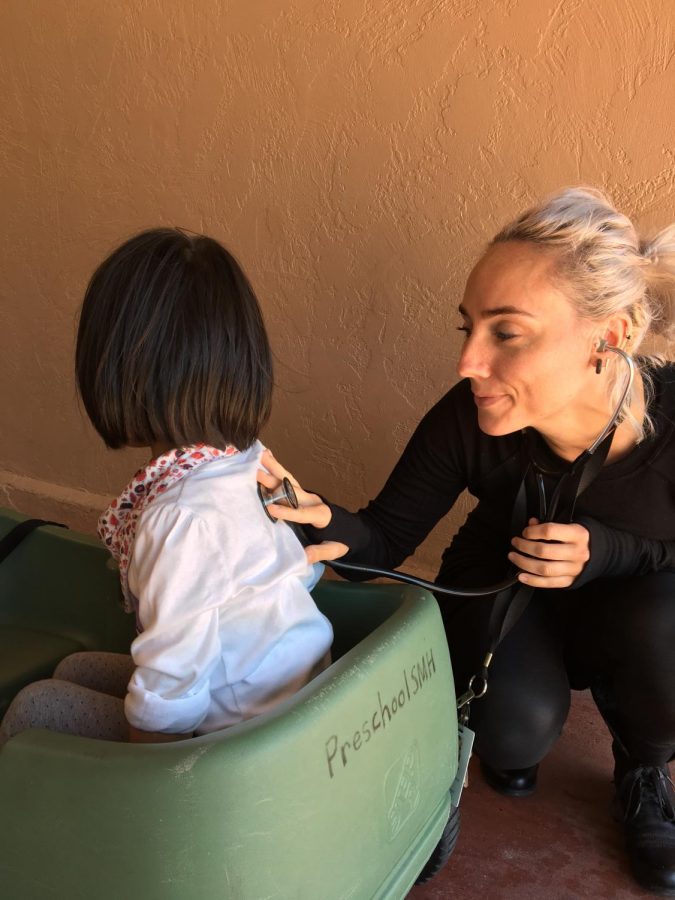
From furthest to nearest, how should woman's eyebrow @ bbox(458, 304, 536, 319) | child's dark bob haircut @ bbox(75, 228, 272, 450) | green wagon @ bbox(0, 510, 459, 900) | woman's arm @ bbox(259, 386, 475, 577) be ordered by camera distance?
woman's arm @ bbox(259, 386, 475, 577) < woman's eyebrow @ bbox(458, 304, 536, 319) < child's dark bob haircut @ bbox(75, 228, 272, 450) < green wagon @ bbox(0, 510, 459, 900)

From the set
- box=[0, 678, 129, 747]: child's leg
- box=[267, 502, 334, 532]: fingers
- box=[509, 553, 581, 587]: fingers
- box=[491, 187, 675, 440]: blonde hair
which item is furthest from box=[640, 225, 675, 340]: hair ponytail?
box=[0, 678, 129, 747]: child's leg

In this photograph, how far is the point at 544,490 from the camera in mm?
1175

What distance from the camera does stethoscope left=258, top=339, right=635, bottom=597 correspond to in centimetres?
109

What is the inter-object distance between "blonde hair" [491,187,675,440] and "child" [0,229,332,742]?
0.38m

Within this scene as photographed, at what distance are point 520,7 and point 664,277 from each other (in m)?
0.47

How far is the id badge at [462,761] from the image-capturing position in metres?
1.05

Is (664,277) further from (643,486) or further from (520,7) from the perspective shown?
(520,7)

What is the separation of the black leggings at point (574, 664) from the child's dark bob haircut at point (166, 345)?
1.76 ft

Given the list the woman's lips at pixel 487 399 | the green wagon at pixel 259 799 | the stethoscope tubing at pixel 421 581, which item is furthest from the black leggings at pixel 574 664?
the woman's lips at pixel 487 399

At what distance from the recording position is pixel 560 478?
3.80 ft

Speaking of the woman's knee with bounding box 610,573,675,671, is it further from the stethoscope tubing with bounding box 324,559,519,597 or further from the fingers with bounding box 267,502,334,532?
the fingers with bounding box 267,502,334,532

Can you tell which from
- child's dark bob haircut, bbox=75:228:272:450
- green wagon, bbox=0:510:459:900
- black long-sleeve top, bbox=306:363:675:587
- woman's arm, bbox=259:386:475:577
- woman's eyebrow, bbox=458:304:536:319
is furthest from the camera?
woman's arm, bbox=259:386:475:577

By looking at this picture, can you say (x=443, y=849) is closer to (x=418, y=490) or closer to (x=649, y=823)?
(x=649, y=823)

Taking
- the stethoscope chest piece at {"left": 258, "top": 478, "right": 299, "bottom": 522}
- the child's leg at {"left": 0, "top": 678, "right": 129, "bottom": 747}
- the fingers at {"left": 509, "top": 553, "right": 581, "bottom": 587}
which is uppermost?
the stethoscope chest piece at {"left": 258, "top": 478, "right": 299, "bottom": 522}
